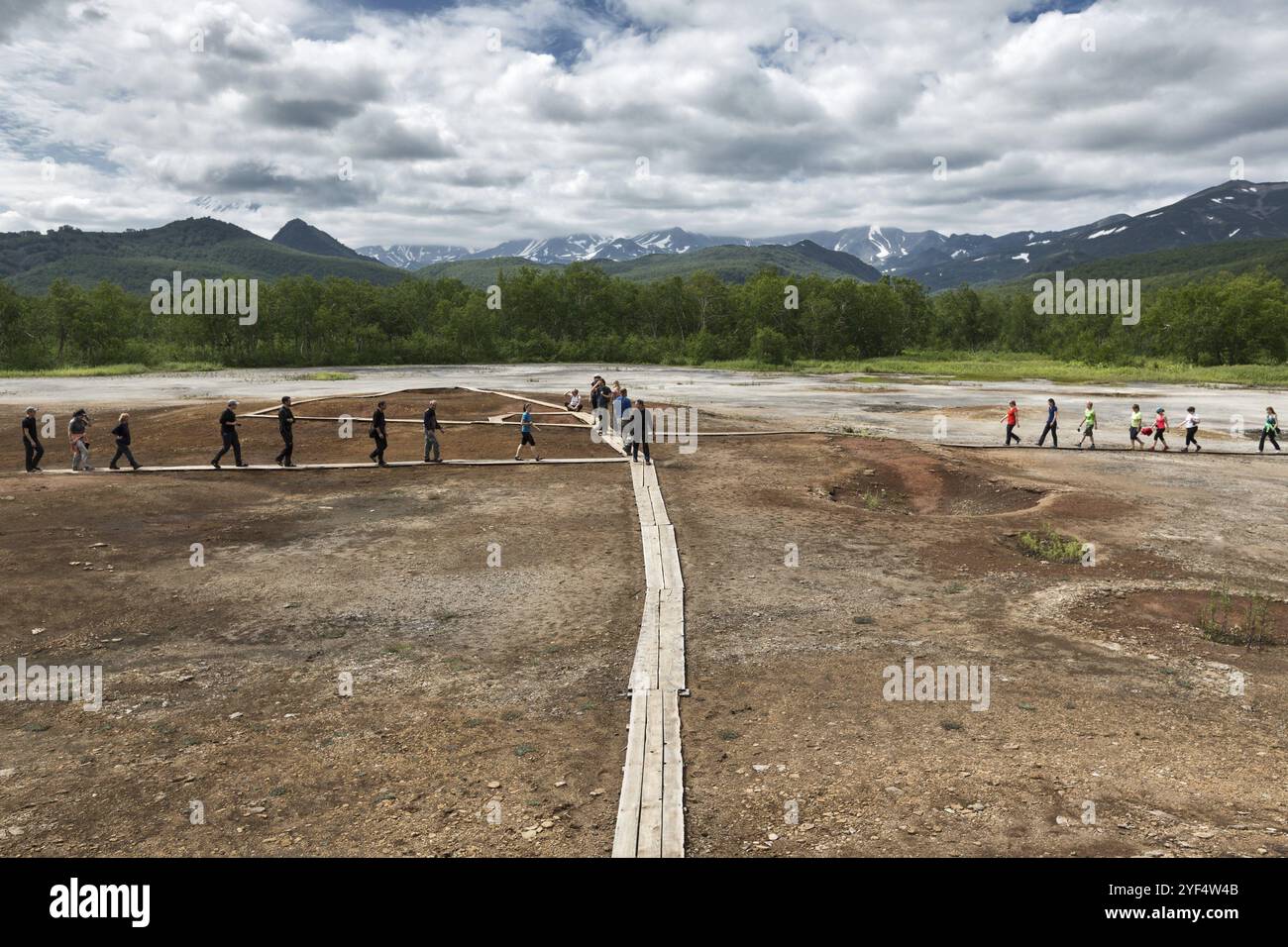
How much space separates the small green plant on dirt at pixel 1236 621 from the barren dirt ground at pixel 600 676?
0.71 ft

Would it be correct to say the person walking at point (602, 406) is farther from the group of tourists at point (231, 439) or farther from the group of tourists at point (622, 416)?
the group of tourists at point (231, 439)

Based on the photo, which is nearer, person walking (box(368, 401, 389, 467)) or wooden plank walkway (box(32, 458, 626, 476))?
wooden plank walkway (box(32, 458, 626, 476))

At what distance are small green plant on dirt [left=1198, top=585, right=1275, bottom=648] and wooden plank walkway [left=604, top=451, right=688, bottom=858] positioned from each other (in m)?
7.32

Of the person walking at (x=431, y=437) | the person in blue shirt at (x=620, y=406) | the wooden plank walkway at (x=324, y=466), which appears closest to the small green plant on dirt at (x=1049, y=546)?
the wooden plank walkway at (x=324, y=466)

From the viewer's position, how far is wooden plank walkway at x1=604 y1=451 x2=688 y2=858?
598 cm

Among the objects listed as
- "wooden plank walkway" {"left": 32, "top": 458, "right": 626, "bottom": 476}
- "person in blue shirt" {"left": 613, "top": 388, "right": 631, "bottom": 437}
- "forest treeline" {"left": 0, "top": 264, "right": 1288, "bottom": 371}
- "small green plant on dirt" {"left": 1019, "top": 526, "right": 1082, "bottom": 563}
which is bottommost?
"small green plant on dirt" {"left": 1019, "top": 526, "right": 1082, "bottom": 563}

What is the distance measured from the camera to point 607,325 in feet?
375

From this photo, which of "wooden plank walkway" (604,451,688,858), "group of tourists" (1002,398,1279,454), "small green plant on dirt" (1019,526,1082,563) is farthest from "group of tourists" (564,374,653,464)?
"group of tourists" (1002,398,1279,454)

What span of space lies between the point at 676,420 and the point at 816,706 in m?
26.0

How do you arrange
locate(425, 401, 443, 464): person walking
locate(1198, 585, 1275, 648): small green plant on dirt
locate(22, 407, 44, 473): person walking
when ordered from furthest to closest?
locate(425, 401, 443, 464): person walking, locate(22, 407, 44, 473): person walking, locate(1198, 585, 1275, 648): small green plant on dirt

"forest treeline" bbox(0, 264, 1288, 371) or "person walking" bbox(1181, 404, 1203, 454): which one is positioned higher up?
"forest treeline" bbox(0, 264, 1288, 371)

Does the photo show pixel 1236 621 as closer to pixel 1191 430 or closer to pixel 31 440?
pixel 1191 430

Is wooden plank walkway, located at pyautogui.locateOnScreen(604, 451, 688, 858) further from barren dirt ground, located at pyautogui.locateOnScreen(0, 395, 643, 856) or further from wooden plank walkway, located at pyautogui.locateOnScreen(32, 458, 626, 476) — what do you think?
wooden plank walkway, located at pyautogui.locateOnScreen(32, 458, 626, 476)

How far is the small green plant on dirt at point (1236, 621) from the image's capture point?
1029 centimetres
